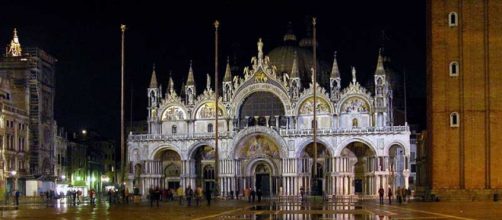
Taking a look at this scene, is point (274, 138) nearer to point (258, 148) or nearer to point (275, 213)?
point (258, 148)

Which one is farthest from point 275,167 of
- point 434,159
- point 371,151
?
point 434,159

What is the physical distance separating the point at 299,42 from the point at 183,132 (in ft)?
71.7

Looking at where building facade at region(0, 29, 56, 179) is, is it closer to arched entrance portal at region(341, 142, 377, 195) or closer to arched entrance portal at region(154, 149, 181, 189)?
arched entrance portal at region(154, 149, 181, 189)

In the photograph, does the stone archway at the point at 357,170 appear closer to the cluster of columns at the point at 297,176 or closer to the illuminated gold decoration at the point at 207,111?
the cluster of columns at the point at 297,176

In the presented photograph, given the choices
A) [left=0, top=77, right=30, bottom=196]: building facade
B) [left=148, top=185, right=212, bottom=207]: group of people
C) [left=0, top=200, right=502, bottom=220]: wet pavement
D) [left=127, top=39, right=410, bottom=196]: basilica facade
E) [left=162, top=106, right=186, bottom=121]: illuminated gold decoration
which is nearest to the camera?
[left=0, top=200, right=502, bottom=220]: wet pavement

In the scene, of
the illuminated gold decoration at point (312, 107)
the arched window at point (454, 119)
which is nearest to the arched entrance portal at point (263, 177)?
the illuminated gold decoration at point (312, 107)

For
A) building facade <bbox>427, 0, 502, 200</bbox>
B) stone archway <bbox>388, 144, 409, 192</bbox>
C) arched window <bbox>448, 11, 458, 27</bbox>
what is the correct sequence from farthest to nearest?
stone archway <bbox>388, 144, 409, 192</bbox> < arched window <bbox>448, 11, 458, 27</bbox> < building facade <bbox>427, 0, 502, 200</bbox>

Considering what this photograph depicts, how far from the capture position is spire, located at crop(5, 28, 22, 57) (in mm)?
→ 113062

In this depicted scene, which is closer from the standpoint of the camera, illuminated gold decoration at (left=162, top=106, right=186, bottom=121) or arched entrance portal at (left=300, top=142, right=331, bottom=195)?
arched entrance portal at (left=300, top=142, right=331, bottom=195)

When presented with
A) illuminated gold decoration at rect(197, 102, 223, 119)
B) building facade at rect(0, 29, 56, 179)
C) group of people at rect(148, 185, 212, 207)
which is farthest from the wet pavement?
illuminated gold decoration at rect(197, 102, 223, 119)

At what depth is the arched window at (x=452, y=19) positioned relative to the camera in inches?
2825

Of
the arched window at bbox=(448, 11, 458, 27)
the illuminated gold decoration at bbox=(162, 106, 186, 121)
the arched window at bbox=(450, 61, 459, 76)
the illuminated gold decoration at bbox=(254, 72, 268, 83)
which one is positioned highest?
the arched window at bbox=(448, 11, 458, 27)

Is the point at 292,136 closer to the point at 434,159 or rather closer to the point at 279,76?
the point at 279,76

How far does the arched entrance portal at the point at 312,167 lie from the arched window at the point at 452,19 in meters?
39.7
